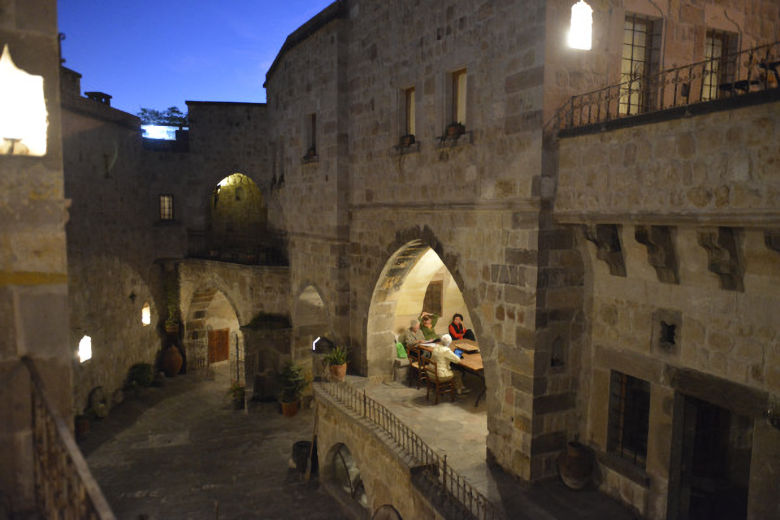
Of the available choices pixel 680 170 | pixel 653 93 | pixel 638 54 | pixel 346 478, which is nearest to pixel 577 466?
pixel 680 170

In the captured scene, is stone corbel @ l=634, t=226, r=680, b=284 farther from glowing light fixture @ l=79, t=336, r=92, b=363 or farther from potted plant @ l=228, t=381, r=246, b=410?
glowing light fixture @ l=79, t=336, r=92, b=363

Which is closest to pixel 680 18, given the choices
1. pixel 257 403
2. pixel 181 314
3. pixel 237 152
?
pixel 257 403

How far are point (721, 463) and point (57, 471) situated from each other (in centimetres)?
863

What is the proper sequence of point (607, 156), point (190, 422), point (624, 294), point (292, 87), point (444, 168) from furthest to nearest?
1. point (190, 422)
2. point (292, 87)
3. point (444, 168)
4. point (624, 294)
5. point (607, 156)

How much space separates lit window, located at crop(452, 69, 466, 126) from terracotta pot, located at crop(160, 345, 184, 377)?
14.9 metres

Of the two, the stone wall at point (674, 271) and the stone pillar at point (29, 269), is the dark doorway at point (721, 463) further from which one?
the stone pillar at point (29, 269)

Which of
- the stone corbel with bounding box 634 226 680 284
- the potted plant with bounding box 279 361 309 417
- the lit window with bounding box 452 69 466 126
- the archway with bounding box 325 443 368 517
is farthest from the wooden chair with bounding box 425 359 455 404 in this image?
the potted plant with bounding box 279 361 309 417

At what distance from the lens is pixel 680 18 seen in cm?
812

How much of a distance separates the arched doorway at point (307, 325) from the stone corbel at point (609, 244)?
9727 millimetres

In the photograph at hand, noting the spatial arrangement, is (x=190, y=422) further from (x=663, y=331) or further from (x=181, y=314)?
(x=663, y=331)

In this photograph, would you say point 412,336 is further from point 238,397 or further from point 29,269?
point 29,269

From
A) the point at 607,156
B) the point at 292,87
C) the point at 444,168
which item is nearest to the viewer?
the point at 607,156

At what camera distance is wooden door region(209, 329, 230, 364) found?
21.8 meters

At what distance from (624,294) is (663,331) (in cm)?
67
